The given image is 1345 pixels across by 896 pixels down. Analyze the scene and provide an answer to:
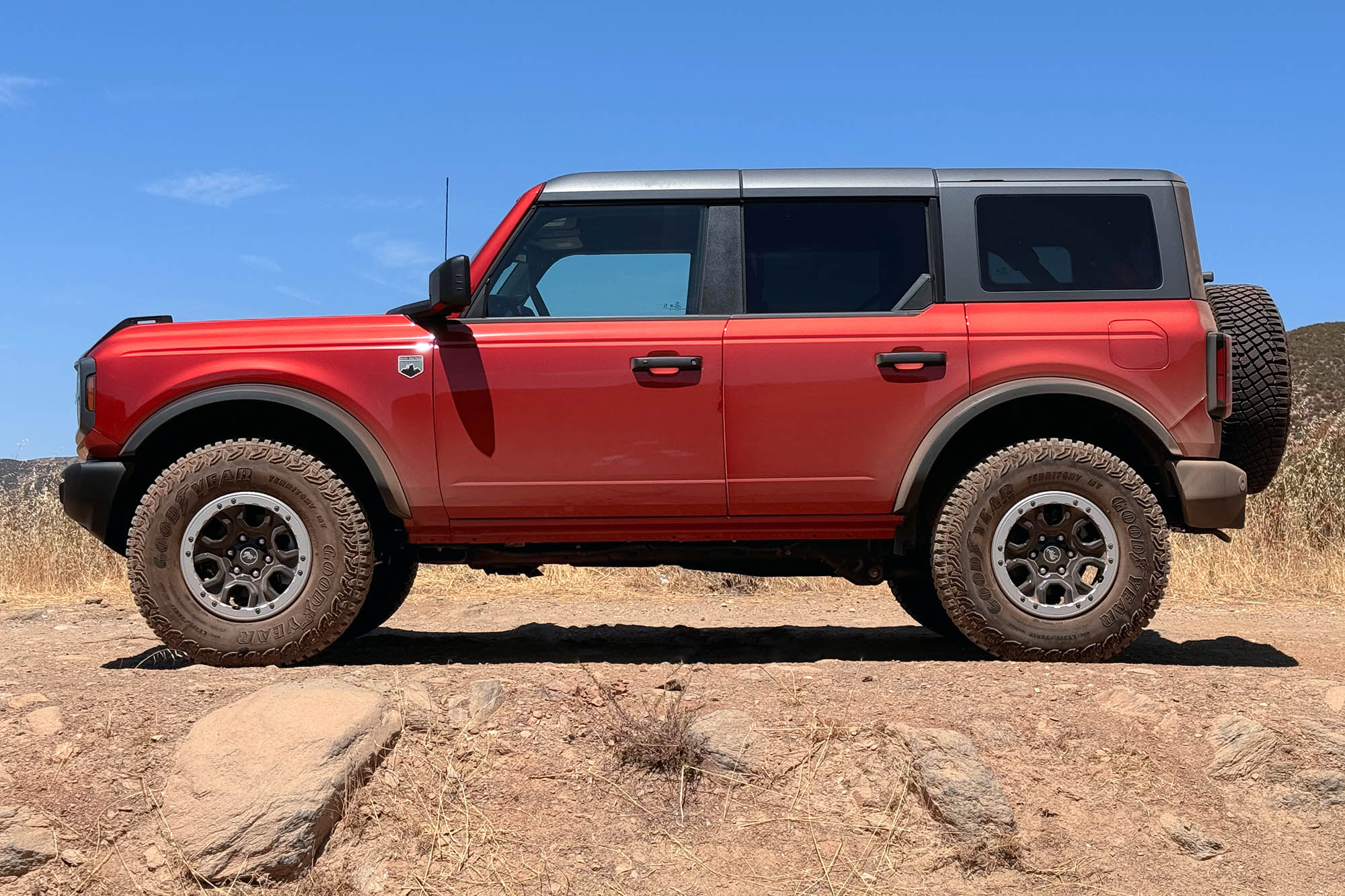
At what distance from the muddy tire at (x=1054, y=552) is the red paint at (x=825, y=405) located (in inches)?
15.4

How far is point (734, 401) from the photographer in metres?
5.27

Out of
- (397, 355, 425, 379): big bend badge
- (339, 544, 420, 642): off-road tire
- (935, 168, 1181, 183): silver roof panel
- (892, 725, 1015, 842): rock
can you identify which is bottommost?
(892, 725, 1015, 842): rock

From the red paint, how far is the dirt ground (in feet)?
2.70

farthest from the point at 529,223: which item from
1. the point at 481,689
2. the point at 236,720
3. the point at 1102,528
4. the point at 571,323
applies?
the point at 1102,528

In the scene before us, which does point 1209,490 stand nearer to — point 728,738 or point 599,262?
point 728,738

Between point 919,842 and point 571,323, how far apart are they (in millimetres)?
2592

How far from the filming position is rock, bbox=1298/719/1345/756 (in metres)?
4.85

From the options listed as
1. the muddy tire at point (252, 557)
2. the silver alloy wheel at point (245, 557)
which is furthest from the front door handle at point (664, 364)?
the silver alloy wheel at point (245, 557)

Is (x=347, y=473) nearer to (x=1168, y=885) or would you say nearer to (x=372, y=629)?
(x=372, y=629)

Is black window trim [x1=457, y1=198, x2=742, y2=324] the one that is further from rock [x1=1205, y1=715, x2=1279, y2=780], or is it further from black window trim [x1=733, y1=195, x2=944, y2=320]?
rock [x1=1205, y1=715, x2=1279, y2=780]

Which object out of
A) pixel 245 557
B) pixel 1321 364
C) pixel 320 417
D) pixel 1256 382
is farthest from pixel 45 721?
pixel 1321 364

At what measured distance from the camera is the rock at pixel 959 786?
447cm

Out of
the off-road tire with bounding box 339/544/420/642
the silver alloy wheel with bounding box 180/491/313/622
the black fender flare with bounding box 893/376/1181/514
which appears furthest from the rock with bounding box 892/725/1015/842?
the off-road tire with bounding box 339/544/420/642

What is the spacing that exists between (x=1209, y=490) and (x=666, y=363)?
8.19ft
